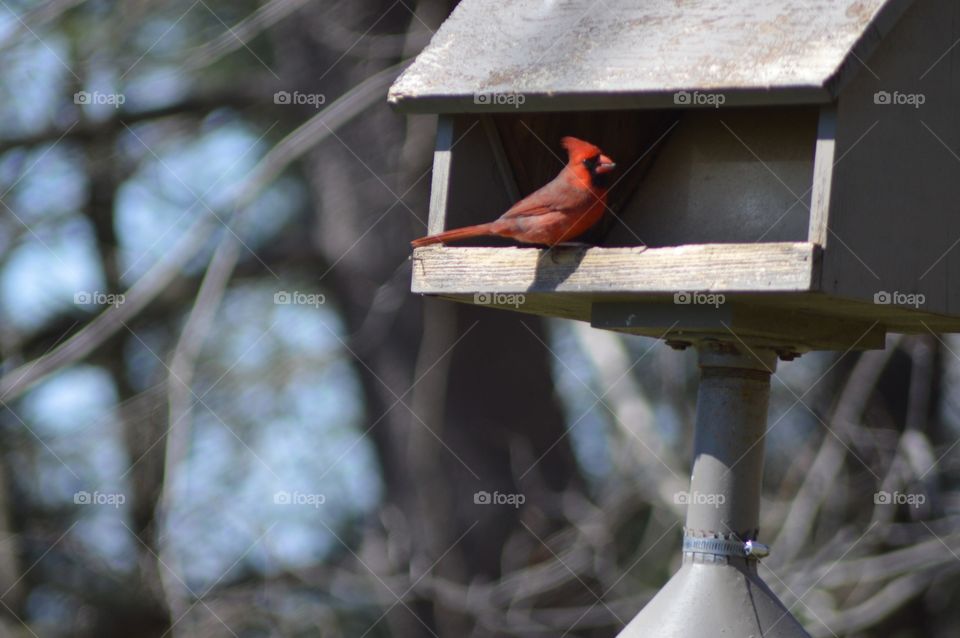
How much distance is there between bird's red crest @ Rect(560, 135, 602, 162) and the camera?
322 centimetres

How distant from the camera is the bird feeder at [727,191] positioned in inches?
113

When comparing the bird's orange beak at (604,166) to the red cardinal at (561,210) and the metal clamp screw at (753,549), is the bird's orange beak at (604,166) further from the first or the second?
the metal clamp screw at (753,549)

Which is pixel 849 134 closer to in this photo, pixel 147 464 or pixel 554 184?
pixel 554 184

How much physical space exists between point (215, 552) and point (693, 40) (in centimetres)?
420

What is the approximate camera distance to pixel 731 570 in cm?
299

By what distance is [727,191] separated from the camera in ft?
11.0

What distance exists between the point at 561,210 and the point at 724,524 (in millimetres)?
734

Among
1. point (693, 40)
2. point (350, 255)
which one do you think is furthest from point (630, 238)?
point (350, 255)
